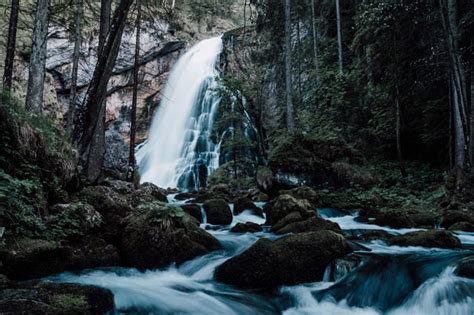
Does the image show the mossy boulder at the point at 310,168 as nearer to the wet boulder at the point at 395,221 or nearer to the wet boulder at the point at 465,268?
the wet boulder at the point at 395,221

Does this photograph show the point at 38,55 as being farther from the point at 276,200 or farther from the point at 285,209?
the point at 285,209

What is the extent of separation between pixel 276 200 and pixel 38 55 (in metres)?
6.87

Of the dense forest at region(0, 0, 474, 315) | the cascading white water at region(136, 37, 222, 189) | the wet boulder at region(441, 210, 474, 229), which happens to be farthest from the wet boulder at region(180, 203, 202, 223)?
the cascading white water at region(136, 37, 222, 189)

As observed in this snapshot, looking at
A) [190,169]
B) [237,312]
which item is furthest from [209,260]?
[190,169]

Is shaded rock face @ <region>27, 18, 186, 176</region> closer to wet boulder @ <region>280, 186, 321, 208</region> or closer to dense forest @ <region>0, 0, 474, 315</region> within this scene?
dense forest @ <region>0, 0, 474, 315</region>

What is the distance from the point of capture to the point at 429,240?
261 inches

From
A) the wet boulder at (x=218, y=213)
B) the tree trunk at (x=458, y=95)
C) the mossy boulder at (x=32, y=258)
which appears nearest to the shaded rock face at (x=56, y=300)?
the mossy boulder at (x=32, y=258)

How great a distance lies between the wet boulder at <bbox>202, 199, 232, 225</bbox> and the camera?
10.2 m

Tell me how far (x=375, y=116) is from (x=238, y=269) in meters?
13.4

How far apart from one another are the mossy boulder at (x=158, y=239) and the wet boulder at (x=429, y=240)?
3.59 meters

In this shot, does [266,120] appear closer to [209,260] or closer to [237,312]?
[209,260]

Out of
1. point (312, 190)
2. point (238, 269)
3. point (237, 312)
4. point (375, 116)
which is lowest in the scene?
point (237, 312)

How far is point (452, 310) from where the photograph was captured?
14.2 feet

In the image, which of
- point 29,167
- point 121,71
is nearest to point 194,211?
point 29,167
